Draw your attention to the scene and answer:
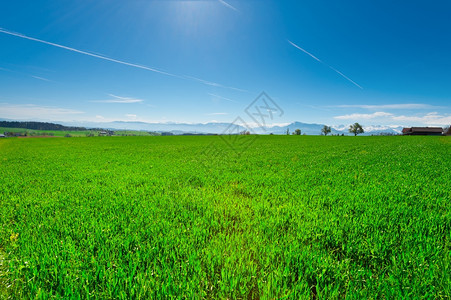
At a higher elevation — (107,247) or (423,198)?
(423,198)

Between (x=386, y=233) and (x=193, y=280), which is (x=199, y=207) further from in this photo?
(x=386, y=233)

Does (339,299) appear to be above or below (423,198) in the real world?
below

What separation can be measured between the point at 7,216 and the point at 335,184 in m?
9.05

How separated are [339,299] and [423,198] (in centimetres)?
484

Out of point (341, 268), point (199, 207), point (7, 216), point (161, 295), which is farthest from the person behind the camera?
point (199, 207)

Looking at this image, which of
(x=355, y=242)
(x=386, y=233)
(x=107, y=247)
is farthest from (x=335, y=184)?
(x=107, y=247)

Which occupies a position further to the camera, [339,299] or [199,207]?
[199,207]

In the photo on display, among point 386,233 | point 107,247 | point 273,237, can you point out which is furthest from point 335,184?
point 107,247

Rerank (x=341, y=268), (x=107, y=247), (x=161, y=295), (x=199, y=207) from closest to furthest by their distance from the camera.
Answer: (x=161, y=295) → (x=341, y=268) → (x=107, y=247) → (x=199, y=207)

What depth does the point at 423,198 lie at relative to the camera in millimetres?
4992

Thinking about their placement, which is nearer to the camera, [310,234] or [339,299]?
[339,299]

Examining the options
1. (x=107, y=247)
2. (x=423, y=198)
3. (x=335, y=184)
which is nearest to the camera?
(x=107, y=247)

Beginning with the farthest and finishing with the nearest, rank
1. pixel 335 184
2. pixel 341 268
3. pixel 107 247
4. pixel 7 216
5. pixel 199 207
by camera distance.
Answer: pixel 335 184
pixel 199 207
pixel 7 216
pixel 107 247
pixel 341 268

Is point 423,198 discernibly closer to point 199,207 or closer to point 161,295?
point 199,207
